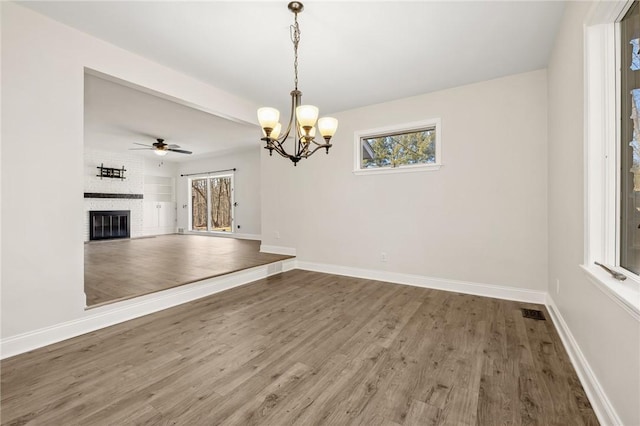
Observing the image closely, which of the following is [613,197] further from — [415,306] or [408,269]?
[408,269]

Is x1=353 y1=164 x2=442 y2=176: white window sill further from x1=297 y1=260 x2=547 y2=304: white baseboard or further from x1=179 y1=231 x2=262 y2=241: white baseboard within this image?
x1=179 y1=231 x2=262 y2=241: white baseboard

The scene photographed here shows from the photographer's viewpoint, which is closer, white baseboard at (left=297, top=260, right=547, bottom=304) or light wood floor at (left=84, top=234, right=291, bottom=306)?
light wood floor at (left=84, top=234, right=291, bottom=306)

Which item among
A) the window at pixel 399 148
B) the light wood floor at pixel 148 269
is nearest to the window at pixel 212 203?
the light wood floor at pixel 148 269

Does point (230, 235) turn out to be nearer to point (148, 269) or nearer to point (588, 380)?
point (148, 269)

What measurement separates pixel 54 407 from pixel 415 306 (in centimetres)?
293

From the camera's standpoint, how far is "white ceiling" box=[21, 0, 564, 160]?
2.14 m

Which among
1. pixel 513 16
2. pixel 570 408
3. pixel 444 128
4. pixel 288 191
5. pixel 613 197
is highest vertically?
pixel 513 16

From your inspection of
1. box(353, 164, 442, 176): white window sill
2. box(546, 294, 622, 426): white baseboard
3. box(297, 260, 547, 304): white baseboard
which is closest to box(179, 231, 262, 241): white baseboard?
box(297, 260, 547, 304): white baseboard

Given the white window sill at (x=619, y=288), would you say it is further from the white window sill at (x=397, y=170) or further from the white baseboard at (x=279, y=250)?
the white baseboard at (x=279, y=250)

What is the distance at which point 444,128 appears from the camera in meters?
3.58

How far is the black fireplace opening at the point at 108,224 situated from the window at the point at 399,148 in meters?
7.93

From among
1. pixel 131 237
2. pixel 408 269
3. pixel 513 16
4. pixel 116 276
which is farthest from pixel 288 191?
pixel 131 237

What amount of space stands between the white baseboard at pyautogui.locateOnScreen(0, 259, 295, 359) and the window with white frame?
11.7ft

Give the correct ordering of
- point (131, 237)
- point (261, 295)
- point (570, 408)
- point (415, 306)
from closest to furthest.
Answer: point (570, 408) → point (415, 306) → point (261, 295) → point (131, 237)
